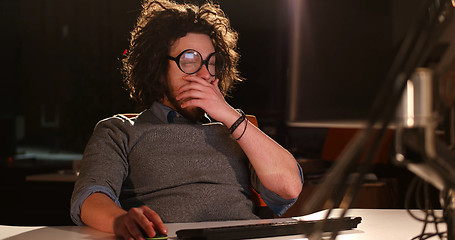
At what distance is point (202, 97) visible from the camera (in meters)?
1.25

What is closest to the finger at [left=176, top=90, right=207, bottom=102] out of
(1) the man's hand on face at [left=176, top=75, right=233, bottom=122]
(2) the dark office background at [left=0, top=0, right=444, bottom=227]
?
(1) the man's hand on face at [left=176, top=75, right=233, bottom=122]

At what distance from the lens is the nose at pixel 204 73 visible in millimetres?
1270

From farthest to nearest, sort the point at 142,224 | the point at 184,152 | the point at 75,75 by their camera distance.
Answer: the point at 75,75 < the point at 184,152 < the point at 142,224

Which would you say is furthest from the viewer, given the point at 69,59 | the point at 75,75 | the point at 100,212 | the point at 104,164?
the point at 69,59

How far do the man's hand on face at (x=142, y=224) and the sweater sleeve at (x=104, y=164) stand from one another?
30cm

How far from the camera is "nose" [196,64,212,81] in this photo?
1270mm

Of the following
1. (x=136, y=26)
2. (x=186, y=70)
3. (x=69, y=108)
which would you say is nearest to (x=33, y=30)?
(x=69, y=108)

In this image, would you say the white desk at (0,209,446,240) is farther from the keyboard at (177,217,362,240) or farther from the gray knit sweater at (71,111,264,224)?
the gray knit sweater at (71,111,264,224)

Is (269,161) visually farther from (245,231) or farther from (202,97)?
(245,231)

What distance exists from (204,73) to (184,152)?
23 centimetres

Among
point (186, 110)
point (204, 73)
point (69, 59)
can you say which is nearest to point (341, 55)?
point (204, 73)

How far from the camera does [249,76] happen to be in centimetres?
443

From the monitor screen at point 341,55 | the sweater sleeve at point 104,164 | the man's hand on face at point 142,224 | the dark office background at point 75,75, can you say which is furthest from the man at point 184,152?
the dark office background at point 75,75

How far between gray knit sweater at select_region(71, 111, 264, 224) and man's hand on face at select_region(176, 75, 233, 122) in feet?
0.45
